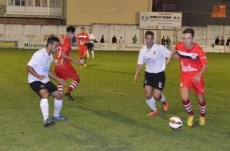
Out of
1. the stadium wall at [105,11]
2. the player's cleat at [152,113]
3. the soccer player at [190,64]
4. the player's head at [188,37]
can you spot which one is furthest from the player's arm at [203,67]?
the stadium wall at [105,11]

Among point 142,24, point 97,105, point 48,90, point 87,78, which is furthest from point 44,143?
point 142,24

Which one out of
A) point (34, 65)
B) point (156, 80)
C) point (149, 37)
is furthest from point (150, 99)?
point (34, 65)

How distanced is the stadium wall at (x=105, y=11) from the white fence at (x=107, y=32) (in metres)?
3.83

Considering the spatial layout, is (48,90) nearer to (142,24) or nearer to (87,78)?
(87,78)

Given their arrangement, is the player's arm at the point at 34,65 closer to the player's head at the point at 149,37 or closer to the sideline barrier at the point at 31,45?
the player's head at the point at 149,37

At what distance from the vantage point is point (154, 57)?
10836mm

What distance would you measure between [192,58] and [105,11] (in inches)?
1846

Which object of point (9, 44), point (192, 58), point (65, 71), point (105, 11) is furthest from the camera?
point (105, 11)

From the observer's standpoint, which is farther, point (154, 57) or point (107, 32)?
point (107, 32)

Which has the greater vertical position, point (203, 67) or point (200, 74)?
point (203, 67)

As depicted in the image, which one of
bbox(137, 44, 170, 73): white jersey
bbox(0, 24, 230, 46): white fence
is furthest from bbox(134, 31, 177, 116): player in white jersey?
bbox(0, 24, 230, 46): white fence

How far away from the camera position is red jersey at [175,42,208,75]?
31.4ft

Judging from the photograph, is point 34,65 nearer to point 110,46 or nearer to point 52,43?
point 52,43

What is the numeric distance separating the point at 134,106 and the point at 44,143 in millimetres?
4602
